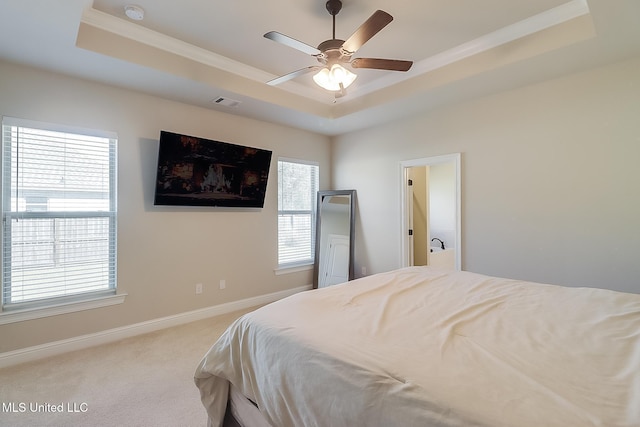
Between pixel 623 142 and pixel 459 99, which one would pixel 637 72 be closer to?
pixel 623 142

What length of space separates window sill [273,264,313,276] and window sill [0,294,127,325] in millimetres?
1874

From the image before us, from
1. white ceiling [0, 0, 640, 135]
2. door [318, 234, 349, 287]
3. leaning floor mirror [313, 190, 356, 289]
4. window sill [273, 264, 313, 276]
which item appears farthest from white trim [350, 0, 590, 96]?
window sill [273, 264, 313, 276]

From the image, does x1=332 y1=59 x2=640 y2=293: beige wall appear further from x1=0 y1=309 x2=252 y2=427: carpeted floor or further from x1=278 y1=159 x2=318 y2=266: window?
x1=0 y1=309 x2=252 y2=427: carpeted floor

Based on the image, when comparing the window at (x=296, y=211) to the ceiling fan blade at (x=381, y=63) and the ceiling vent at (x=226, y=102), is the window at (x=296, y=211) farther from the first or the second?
the ceiling fan blade at (x=381, y=63)

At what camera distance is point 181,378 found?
2.31 meters

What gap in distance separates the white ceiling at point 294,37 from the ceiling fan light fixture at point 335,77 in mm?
491

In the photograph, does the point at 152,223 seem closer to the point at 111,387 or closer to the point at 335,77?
the point at 111,387

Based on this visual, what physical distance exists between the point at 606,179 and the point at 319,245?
3.35 meters

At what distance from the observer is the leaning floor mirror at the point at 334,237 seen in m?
4.47

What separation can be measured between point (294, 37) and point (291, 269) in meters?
3.03

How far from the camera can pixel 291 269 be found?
4.46 meters

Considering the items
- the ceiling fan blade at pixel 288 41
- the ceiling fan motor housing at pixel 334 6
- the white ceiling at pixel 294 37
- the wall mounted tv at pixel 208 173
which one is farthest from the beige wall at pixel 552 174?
the ceiling fan blade at pixel 288 41

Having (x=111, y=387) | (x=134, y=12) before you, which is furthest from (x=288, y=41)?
(x=111, y=387)

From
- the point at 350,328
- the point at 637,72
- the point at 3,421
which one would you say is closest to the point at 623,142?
the point at 637,72
